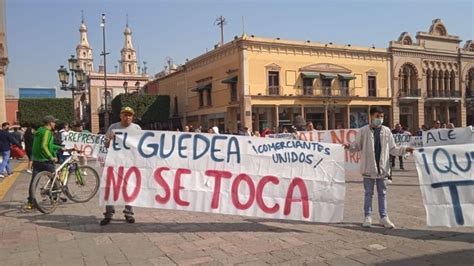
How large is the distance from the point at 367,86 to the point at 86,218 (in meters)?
41.5

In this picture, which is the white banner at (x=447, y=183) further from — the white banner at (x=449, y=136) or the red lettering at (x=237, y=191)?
the white banner at (x=449, y=136)

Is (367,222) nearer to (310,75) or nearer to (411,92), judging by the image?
(310,75)

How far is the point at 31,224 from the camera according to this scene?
6688 mm

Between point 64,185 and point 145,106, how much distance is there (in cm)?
4258

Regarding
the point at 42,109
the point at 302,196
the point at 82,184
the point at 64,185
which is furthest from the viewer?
the point at 42,109

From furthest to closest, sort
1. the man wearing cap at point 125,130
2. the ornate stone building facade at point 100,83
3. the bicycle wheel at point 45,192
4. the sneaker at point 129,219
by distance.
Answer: the ornate stone building facade at point 100,83 → the bicycle wheel at point 45,192 → the sneaker at point 129,219 → the man wearing cap at point 125,130

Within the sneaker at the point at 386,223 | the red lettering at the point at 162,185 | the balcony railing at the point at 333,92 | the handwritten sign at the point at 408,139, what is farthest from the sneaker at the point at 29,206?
the balcony railing at the point at 333,92

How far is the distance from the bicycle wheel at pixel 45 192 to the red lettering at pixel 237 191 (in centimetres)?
Answer: 342

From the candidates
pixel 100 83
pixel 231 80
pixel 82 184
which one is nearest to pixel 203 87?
pixel 231 80

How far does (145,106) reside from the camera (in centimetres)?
4959

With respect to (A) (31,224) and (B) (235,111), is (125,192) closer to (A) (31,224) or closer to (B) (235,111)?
(A) (31,224)

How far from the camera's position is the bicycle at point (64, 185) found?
7359 millimetres

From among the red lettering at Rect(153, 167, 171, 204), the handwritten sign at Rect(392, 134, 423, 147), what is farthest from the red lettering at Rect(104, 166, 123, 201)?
the handwritten sign at Rect(392, 134, 423, 147)

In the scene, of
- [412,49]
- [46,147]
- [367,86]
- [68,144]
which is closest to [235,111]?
[367,86]
